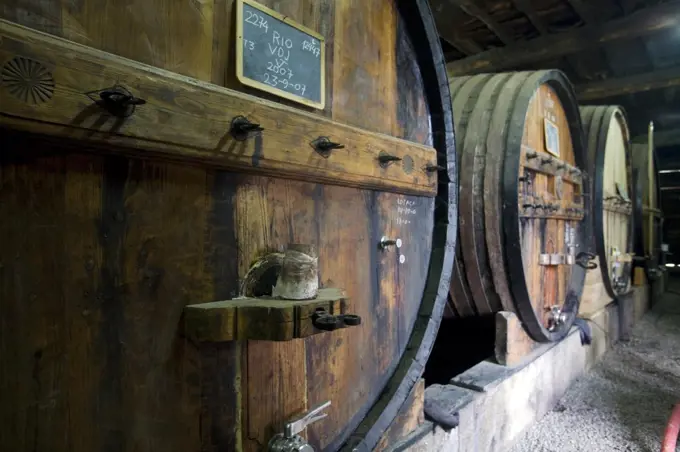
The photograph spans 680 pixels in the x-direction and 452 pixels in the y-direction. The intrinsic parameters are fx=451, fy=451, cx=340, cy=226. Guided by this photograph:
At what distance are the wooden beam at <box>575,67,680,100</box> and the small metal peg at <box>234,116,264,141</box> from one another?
18.6 feet

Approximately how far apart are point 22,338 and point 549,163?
2.44m

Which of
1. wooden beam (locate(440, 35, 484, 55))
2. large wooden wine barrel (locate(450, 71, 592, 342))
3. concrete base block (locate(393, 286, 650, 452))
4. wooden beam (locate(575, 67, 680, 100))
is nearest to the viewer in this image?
concrete base block (locate(393, 286, 650, 452))

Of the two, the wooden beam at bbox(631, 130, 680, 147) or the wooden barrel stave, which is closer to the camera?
the wooden barrel stave

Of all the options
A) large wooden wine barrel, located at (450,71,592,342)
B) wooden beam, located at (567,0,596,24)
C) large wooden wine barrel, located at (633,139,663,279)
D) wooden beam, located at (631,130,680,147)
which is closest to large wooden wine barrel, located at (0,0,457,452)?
large wooden wine barrel, located at (450,71,592,342)

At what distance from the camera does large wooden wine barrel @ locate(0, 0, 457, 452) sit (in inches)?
25.8

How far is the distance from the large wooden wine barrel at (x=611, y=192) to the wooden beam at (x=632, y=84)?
1138 millimetres

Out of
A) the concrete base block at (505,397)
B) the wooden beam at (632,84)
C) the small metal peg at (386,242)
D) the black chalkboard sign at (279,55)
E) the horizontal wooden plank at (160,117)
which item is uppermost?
the wooden beam at (632,84)

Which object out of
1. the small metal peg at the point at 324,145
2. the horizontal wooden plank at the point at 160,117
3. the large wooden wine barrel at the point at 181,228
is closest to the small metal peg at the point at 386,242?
the large wooden wine barrel at the point at 181,228

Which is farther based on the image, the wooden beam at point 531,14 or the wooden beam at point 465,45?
the wooden beam at point 465,45

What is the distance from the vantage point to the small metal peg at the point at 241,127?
87cm

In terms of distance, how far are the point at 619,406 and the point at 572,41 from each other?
131 inches

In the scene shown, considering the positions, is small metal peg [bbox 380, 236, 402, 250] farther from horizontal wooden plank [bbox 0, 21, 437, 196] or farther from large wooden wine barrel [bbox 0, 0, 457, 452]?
horizontal wooden plank [bbox 0, 21, 437, 196]

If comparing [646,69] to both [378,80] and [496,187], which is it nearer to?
[496,187]

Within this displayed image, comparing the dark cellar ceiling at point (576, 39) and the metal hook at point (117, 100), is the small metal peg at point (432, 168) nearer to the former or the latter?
the metal hook at point (117, 100)
